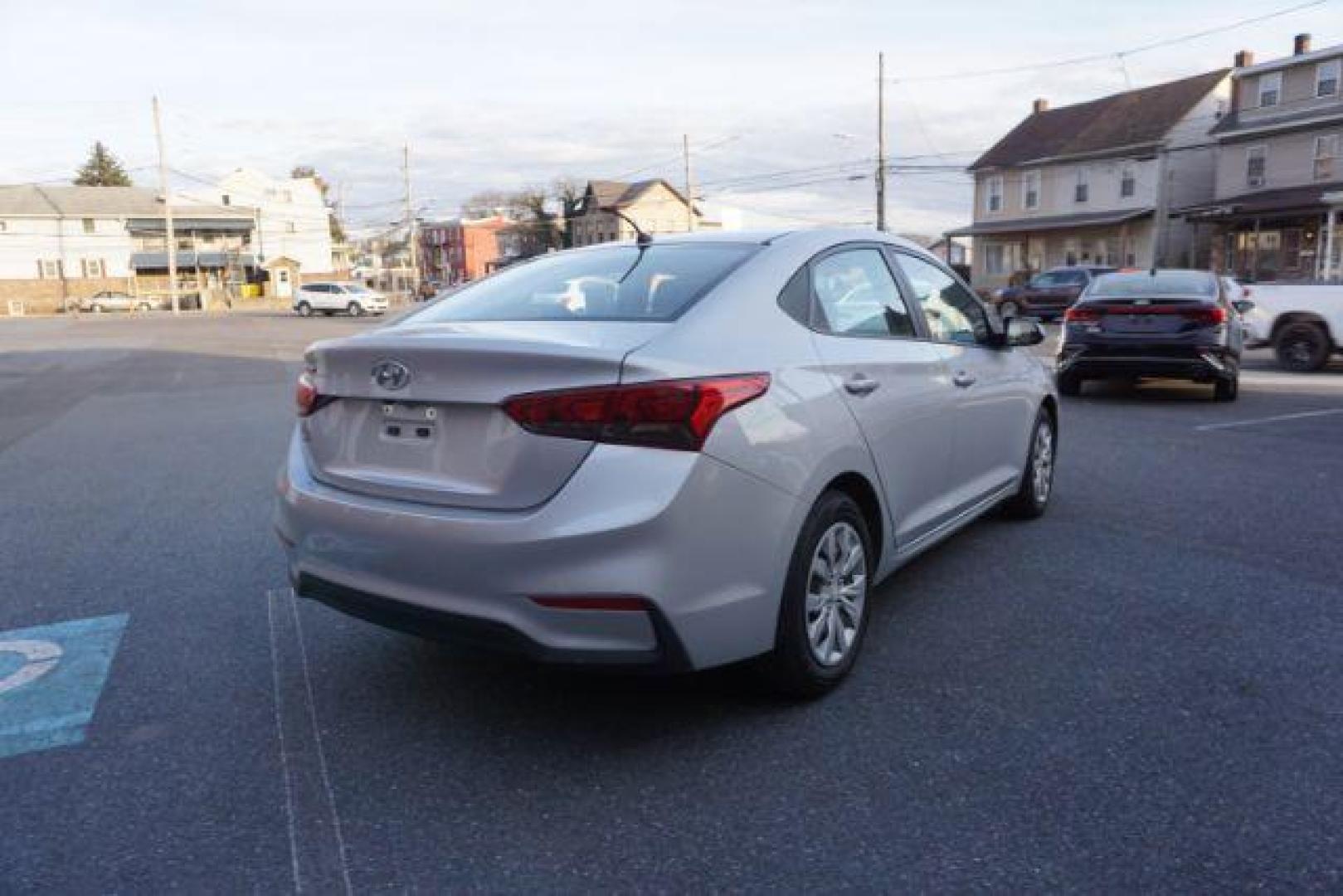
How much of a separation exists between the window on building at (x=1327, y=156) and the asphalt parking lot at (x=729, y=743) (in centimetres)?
3619

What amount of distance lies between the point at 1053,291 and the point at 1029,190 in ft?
60.3

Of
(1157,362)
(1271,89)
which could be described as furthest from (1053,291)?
(1157,362)

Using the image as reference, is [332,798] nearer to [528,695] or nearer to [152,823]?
[152,823]

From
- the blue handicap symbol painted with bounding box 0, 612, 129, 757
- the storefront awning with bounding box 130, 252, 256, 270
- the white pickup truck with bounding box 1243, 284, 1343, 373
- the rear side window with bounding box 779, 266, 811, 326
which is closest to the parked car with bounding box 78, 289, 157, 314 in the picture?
the storefront awning with bounding box 130, 252, 256, 270

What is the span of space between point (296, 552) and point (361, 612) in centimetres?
43

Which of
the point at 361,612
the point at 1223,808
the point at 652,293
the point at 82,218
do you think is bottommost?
the point at 1223,808

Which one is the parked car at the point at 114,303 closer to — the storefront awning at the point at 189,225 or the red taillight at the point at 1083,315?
the storefront awning at the point at 189,225

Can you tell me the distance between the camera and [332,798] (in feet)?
10.1

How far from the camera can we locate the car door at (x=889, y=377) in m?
3.87

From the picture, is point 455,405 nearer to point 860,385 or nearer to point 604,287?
point 604,287

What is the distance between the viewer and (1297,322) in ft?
49.2

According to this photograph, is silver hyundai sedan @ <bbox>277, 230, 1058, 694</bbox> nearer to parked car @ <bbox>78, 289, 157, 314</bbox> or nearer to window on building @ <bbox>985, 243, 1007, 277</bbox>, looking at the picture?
window on building @ <bbox>985, 243, 1007, 277</bbox>

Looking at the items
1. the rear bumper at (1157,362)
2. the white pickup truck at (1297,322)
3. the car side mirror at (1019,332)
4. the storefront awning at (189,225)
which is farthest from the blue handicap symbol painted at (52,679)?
the storefront awning at (189,225)

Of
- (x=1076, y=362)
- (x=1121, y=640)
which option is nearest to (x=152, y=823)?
(x=1121, y=640)
